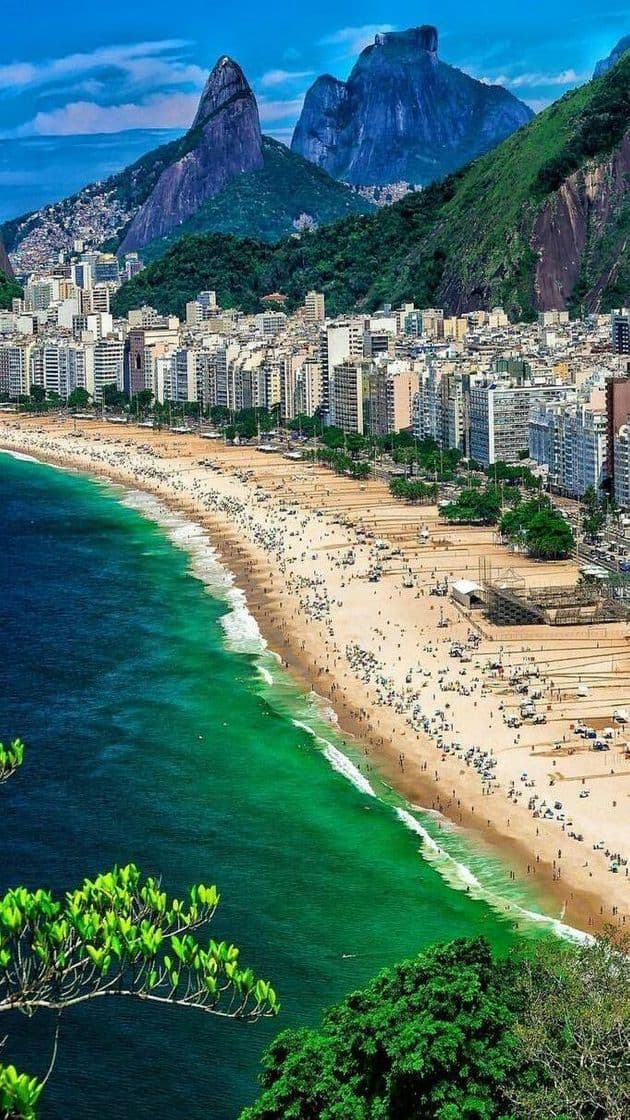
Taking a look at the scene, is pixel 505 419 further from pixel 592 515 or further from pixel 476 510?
pixel 592 515

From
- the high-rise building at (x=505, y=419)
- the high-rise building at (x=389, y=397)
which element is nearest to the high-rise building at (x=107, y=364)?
the high-rise building at (x=389, y=397)

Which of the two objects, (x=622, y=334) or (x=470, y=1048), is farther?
(x=622, y=334)

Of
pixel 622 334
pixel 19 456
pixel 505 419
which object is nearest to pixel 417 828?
pixel 505 419

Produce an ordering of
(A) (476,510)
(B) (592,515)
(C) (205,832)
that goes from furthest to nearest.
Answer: (A) (476,510), (B) (592,515), (C) (205,832)

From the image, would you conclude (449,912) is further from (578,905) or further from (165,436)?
(165,436)

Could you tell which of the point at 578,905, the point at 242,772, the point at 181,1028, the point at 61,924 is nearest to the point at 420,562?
the point at 242,772

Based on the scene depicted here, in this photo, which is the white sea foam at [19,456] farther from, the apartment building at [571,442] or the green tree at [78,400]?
the apartment building at [571,442]

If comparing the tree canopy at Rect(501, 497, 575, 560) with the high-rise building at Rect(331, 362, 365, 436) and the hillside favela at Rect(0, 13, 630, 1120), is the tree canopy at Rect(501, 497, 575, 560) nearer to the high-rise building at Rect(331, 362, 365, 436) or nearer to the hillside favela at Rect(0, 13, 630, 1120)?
the hillside favela at Rect(0, 13, 630, 1120)
